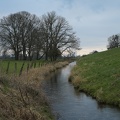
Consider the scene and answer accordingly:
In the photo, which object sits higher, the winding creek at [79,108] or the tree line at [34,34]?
the tree line at [34,34]

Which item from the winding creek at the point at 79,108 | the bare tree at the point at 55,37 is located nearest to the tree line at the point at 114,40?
the bare tree at the point at 55,37

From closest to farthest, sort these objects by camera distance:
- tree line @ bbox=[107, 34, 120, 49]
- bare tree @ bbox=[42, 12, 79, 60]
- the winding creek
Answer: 1. the winding creek
2. bare tree @ bbox=[42, 12, 79, 60]
3. tree line @ bbox=[107, 34, 120, 49]

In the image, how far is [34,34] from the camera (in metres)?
75.8

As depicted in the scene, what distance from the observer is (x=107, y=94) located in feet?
56.9

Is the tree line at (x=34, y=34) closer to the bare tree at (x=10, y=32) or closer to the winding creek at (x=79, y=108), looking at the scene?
the bare tree at (x=10, y=32)

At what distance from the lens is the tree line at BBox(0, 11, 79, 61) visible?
75.8m

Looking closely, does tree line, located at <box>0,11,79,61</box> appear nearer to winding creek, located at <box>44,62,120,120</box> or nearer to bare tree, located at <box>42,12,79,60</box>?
bare tree, located at <box>42,12,79,60</box>

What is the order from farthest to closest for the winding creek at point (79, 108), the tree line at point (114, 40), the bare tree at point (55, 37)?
the tree line at point (114, 40) → the bare tree at point (55, 37) → the winding creek at point (79, 108)

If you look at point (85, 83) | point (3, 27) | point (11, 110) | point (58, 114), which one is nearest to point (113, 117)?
point (58, 114)

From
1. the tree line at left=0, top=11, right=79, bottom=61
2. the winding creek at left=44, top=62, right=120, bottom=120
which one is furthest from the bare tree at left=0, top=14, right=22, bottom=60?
the winding creek at left=44, top=62, right=120, bottom=120

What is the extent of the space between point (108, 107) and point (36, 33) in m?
61.3

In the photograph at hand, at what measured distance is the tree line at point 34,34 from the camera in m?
75.8

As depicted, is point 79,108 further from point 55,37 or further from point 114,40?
point 114,40

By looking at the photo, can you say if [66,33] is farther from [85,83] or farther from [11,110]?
[11,110]
